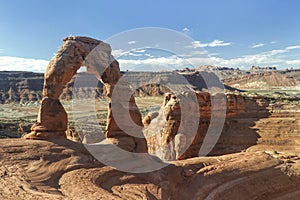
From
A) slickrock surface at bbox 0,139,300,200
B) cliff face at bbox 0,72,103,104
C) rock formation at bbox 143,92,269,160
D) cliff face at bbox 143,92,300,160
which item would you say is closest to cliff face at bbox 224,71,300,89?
cliff face at bbox 0,72,103,104

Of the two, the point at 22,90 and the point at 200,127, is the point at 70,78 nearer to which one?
the point at 200,127

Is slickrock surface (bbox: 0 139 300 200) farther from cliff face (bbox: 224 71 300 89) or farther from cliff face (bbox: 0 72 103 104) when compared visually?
cliff face (bbox: 224 71 300 89)

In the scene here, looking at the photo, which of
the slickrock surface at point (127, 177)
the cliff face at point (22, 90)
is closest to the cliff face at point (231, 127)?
the slickrock surface at point (127, 177)

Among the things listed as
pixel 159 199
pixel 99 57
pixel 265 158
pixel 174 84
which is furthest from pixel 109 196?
pixel 174 84

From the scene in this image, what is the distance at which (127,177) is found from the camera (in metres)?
12.2

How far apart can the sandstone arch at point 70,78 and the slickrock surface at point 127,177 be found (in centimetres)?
96

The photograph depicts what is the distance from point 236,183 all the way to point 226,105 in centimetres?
1468

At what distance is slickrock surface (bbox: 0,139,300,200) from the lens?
9742 millimetres

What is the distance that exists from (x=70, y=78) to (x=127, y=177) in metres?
5.56

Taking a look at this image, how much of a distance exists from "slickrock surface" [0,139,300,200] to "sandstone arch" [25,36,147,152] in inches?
37.6

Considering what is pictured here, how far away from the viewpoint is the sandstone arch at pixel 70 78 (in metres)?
13.4

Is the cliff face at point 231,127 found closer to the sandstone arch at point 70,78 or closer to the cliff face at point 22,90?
the sandstone arch at point 70,78

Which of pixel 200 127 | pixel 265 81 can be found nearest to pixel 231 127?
pixel 200 127

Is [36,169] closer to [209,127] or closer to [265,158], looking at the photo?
[265,158]
